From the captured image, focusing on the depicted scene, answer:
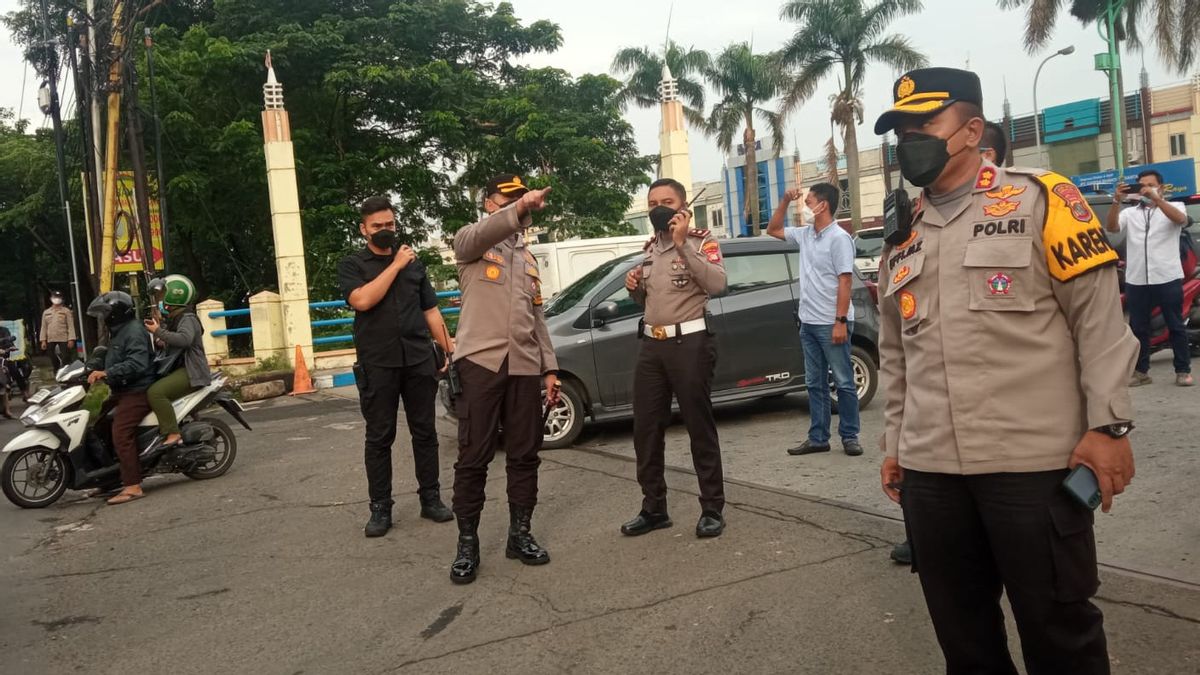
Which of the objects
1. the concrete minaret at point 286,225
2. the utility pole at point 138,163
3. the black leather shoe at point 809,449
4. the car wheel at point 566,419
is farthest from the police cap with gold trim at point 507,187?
the concrete minaret at point 286,225

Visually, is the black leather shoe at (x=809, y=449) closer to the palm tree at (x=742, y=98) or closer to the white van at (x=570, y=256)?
the white van at (x=570, y=256)

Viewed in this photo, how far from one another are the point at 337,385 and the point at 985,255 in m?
13.5

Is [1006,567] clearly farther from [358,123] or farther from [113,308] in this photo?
[358,123]

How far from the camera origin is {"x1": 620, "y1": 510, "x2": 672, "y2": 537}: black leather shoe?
204 inches

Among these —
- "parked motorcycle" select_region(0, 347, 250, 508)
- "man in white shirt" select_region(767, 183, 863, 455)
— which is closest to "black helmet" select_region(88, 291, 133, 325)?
"parked motorcycle" select_region(0, 347, 250, 508)

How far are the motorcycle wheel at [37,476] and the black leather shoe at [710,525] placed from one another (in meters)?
5.00

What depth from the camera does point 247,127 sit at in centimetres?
2019

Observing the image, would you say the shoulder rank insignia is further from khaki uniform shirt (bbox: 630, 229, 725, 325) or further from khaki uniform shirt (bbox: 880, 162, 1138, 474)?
khaki uniform shirt (bbox: 630, 229, 725, 325)

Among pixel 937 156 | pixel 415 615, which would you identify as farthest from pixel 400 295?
pixel 937 156

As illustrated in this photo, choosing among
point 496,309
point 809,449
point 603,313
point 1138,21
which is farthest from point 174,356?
point 1138,21

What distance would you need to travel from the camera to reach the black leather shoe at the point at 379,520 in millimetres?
5609

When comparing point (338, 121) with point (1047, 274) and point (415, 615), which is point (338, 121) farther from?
point (1047, 274)

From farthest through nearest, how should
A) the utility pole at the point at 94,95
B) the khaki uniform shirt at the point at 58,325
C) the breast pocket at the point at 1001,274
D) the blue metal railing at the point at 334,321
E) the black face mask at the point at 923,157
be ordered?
1. the khaki uniform shirt at the point at 58,325
2. the blue metal railing at the point at 334,321
3. the utility pole at the point at 94,95
4. the black face mask at the point at 923,157
5. the breast pocket at the point at 1001,274

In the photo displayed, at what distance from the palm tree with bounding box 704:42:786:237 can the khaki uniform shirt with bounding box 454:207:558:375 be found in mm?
32172
